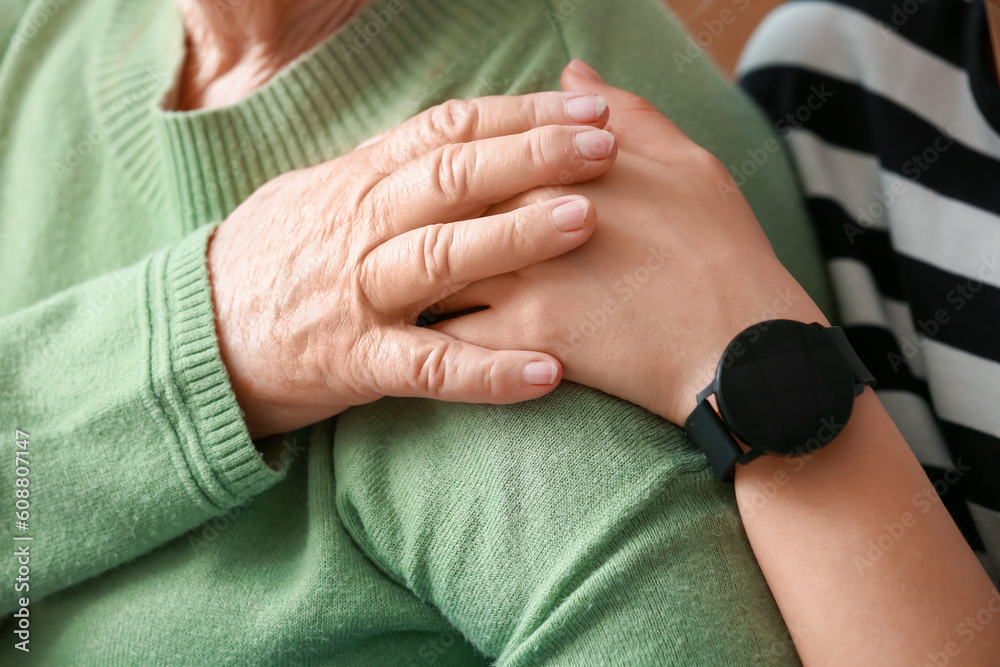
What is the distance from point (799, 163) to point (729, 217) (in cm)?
43

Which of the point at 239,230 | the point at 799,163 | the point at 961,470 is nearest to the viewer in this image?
the point at 239,230

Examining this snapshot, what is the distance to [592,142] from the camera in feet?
2.10

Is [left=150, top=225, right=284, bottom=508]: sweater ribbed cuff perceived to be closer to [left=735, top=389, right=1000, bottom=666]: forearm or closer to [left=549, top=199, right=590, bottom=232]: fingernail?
[left=549, top=199, right=590, bottom=232]: fingernail

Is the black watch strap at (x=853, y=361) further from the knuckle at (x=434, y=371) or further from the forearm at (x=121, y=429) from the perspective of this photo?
the forearm at (x=121, y=429)

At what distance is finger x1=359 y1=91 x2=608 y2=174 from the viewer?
2.22 feet

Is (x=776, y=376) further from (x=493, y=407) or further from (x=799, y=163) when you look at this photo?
(x=799, y=163)

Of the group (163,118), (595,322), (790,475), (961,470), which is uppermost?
(163,118)

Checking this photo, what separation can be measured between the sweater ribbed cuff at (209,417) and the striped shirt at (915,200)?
31.9 inches

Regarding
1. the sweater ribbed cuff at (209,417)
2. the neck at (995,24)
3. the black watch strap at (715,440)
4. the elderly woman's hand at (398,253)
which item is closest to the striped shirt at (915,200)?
the neck at (995,24)

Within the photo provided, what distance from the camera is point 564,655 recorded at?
62 cm

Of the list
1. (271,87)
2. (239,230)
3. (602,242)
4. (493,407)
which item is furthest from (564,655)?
Answer: (271,87)

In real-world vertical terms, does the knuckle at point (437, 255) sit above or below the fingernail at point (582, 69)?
below

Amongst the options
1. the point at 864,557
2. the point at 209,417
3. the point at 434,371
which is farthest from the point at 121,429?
the point at 864,557

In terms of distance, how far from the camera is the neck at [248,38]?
3.04 ft
